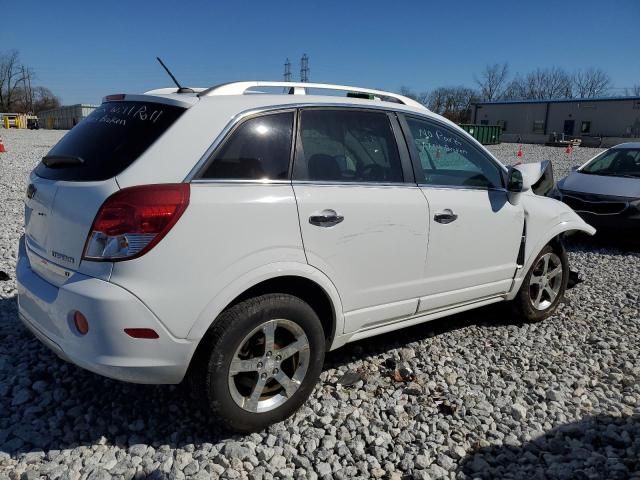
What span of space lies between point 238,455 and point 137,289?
103 cm

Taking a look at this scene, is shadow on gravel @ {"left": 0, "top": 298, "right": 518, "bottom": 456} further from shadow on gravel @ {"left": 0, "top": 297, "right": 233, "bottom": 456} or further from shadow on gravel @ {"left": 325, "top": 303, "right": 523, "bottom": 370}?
shadow on gravel @ {"left": 325, "top": 303, "right": 523, "bottom": 370}

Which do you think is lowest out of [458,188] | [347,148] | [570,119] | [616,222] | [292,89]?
[616,222]

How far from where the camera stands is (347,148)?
10.7 feet

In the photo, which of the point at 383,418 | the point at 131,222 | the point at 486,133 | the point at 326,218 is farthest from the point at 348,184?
the point at 486,133

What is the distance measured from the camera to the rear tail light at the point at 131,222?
241 cm

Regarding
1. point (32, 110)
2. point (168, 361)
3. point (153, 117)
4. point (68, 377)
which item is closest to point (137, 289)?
point (168, 361)

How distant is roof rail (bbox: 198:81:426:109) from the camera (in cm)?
296

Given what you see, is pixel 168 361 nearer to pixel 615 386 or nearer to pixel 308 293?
pixel 308 293

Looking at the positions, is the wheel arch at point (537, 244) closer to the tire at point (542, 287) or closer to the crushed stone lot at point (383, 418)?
the tire at point (542, 287)

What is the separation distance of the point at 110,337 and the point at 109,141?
3.37ft

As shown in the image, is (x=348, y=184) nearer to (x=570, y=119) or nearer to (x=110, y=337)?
(x=110, y=337)


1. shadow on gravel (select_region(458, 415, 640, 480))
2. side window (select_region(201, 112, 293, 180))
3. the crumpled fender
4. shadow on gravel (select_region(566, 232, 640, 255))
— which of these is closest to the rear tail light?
side window (select_region(201, 112, 293, 180))

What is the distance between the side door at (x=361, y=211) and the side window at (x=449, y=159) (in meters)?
0.23

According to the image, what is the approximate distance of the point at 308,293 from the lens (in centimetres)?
308
